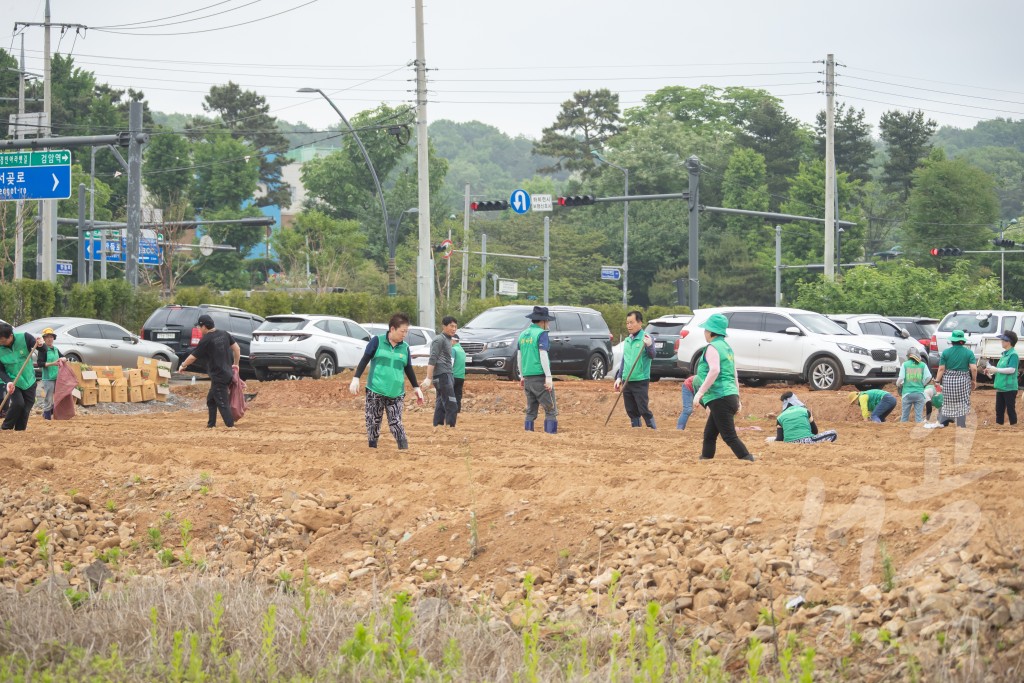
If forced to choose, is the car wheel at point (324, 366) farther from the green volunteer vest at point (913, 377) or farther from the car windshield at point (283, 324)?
the green volunteer vest at point (913, 377)

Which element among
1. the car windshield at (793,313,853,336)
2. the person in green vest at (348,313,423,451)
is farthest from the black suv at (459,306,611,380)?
the person in green vest at (348,313,423,451)

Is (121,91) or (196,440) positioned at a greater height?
(121,91)

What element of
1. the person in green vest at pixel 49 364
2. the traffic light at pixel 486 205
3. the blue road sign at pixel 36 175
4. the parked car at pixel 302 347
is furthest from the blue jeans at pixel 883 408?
the traffic light at pixel 486 205

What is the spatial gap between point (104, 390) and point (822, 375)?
46.6 ft

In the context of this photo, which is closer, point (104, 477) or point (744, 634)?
point (744, 634)

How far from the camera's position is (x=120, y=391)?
82.5 ft

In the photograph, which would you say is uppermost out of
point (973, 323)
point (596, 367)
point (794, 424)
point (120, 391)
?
point (973, 323)

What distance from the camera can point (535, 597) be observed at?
29.1 feet

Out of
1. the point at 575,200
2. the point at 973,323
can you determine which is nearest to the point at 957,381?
the point at 973,323

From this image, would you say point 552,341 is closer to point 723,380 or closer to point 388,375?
point 388,375

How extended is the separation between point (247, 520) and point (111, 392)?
14.7 metres

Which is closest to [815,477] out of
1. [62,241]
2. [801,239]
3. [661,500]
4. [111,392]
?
[661,500]

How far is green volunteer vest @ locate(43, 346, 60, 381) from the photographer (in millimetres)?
19812

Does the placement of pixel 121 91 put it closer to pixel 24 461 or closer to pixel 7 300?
pixel 7 300
